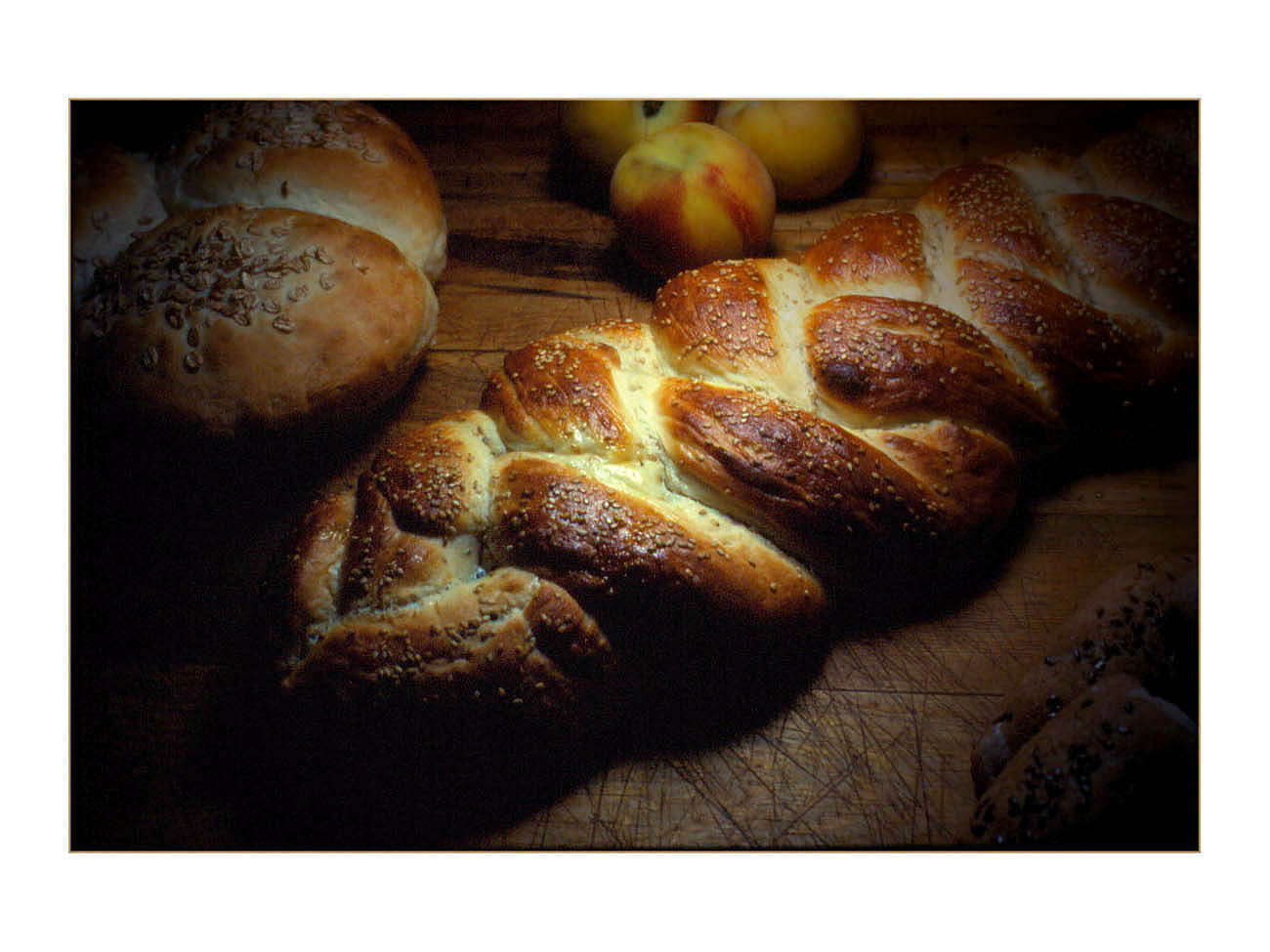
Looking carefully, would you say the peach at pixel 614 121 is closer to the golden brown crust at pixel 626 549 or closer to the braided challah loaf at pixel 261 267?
the braided challah loaf at pixel 261 267

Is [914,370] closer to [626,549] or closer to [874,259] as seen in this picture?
[874,259]

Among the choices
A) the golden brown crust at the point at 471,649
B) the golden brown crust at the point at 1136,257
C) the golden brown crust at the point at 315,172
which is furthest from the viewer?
the golden brown crust at the point at 315,172

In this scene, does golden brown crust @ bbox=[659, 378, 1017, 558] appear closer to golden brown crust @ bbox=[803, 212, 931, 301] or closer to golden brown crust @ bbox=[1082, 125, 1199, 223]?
golden brown crust @ bbox=[803, 212, 931, 301]

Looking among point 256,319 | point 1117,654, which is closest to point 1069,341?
point 1117,654

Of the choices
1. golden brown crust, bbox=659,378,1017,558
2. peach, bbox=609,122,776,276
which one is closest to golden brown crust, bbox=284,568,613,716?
golden brown crust, bbox=659,378,1017,558

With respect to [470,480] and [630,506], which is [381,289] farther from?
[630,506]

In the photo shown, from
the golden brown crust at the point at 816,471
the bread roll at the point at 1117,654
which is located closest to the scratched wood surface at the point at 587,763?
the bread roll at the point at 1117,654
